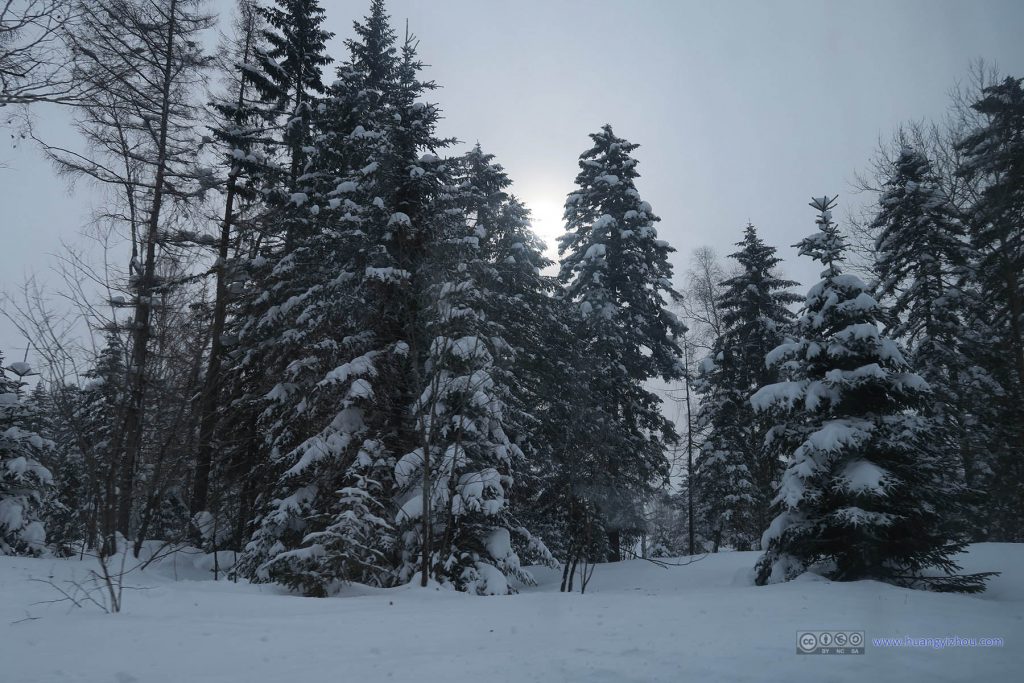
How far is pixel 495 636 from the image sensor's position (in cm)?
557

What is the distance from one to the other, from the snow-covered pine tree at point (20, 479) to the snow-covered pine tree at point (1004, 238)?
2443 cm

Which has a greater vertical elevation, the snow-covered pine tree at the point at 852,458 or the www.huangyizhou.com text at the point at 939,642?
the snow-covered pine tree at the point at 852,458

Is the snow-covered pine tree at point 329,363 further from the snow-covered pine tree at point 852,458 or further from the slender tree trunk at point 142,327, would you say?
the snow-covered pine tree at point 852,458

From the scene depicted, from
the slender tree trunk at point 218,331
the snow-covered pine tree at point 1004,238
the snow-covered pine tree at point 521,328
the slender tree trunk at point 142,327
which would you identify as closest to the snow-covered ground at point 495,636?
the slender tree trunk at point 142,327

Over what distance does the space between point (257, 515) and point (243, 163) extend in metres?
9.65

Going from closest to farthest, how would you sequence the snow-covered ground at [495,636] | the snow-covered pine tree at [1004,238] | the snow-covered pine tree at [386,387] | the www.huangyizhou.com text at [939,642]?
the snow-covered ground at [495,636], the www.huangyizhou.com text at [939,642], the snow-covered pine tree at [386,387], the snow-covered pine tree at [1004,238]

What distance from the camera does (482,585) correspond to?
11.4 m

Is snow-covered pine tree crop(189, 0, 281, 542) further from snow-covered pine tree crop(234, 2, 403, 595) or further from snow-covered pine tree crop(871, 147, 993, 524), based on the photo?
snow-covered pine tree crop(871, 147, 993, 524)

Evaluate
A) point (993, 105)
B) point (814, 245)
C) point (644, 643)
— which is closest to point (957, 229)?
point (993, 105)

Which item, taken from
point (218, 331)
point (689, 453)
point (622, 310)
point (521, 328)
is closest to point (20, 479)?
point (218, 331)

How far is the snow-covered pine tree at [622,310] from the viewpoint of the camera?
18078mm

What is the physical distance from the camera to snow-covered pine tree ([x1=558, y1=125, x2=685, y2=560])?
18.1m

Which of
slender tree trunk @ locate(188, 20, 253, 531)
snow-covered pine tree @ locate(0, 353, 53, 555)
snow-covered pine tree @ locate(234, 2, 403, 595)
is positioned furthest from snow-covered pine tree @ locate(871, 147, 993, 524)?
snow-covered pine tree @ locate(0, 353, 53, 555)

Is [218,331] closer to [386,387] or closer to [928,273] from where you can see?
[386,387]
